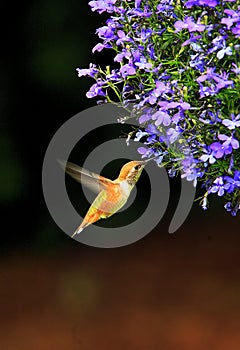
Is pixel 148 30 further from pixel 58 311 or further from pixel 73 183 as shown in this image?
pixel 58 311

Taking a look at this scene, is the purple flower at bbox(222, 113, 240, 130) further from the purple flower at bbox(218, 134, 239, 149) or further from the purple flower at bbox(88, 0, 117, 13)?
the purple flower at bbox(88, 0, 117, 13)

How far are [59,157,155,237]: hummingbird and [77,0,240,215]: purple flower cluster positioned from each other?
0.17 feet

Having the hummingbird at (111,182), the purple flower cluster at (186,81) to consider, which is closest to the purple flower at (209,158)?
the purple flower cluster at (186,81)

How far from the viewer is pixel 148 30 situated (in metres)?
1.42

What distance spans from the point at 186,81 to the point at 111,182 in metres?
0.25

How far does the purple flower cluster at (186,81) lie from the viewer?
130 cm

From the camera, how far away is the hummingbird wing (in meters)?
1.48

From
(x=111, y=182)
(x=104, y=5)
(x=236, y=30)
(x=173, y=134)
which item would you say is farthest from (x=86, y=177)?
(x=236, y=30)

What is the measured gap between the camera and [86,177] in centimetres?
151

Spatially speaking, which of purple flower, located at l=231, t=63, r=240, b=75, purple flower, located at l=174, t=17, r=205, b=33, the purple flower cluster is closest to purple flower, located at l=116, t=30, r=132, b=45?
the purple flower cluster

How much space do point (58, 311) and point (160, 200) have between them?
91 cm

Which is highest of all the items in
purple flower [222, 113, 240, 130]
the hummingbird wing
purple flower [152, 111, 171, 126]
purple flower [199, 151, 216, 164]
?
purple flower [152, 111, 171, 126]

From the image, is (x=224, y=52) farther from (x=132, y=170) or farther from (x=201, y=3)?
(x=132, y=170)

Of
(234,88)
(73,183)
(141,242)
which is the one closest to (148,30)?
(234,88)
